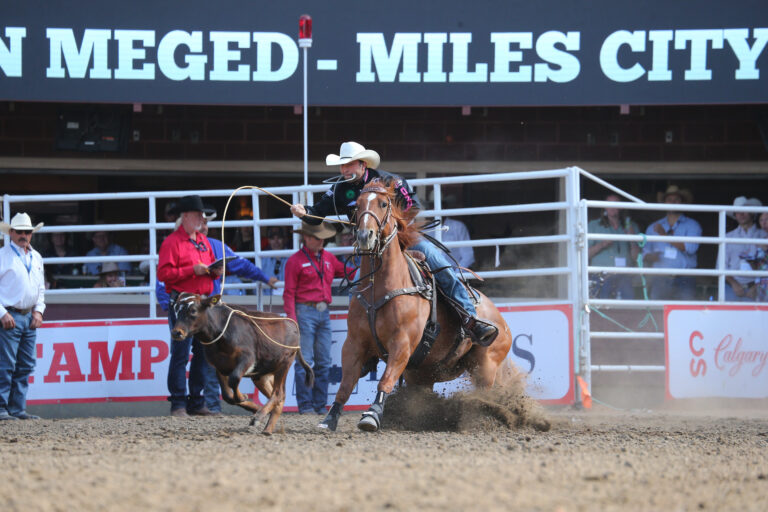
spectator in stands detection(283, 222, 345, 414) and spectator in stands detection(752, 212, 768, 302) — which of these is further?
spectator in stands detection(752, 212, 768, 302)

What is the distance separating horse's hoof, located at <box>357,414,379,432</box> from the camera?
6875 mm

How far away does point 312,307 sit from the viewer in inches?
388

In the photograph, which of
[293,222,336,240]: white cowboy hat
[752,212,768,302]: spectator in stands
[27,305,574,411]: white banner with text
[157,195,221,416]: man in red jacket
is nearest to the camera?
[293,222,336,240]: white cowboy hat

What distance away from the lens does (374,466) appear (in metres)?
5.46

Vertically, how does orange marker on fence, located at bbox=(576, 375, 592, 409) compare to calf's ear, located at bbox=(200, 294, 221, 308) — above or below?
below

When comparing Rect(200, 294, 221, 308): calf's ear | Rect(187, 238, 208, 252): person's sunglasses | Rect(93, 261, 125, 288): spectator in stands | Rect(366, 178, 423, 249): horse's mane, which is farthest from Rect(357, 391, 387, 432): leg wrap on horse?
Rect(93, 261, 125, 288): spectator in stands

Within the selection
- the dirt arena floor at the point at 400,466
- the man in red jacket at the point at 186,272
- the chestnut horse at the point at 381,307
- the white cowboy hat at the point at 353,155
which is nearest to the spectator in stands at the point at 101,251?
the man in red jacket at the point at 186,272

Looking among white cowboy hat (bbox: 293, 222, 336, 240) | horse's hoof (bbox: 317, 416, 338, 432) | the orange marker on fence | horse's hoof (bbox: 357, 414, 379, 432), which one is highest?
white cowboy hat (bbox: 293, 222, 336, 240)

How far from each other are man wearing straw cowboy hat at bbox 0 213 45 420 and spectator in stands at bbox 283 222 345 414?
99.2 inches

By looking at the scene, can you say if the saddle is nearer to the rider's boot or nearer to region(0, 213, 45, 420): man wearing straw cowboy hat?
the rider's boot

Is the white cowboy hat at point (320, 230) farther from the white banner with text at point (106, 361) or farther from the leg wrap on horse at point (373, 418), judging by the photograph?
the leg wrap on horse at point (373, 418)

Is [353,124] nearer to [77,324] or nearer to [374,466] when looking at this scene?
[77,324]

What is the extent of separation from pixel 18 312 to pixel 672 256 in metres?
7.16

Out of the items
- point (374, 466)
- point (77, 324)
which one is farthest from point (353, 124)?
point (374, 466)
